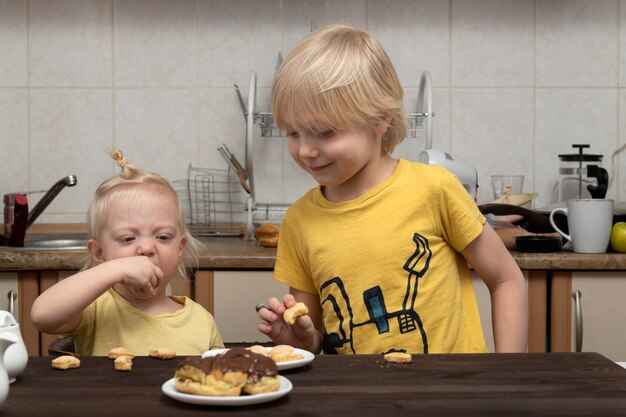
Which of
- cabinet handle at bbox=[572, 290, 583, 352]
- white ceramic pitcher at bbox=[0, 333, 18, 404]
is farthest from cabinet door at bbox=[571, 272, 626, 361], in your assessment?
white ceramic pitcher at bbox=[0, 333, 18, 404]

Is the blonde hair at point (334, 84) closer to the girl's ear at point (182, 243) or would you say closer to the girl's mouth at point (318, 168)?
the girl's mouth at point (318, 168)

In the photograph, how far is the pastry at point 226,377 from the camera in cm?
83

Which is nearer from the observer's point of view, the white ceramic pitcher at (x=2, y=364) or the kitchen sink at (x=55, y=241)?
the white ceramic pitcher at (x=2, y=364)

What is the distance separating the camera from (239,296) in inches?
82.3

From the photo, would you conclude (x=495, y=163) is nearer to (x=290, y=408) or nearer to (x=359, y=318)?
(x=359, y=318)

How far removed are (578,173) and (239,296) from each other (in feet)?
3.77

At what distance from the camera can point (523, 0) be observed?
8.79 feet

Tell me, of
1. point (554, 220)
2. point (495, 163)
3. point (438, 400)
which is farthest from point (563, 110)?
point (438, 400)

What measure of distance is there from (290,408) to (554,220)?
1568 millimetres

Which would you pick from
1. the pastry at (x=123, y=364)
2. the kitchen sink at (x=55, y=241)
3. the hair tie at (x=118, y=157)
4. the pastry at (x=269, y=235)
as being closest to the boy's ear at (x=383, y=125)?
the hair tie at (x=118, y=157)

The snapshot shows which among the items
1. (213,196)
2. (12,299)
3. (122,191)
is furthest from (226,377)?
(213,196)

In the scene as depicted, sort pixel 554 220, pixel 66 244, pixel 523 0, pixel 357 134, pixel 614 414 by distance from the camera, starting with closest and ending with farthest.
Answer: pixel 614 414 → pixel 357 134 → pixel 554 220 → pixel 66 244 → pixel 523 0

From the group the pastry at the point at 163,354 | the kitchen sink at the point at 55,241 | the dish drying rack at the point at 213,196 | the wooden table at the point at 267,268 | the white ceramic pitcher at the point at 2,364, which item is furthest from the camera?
the dish drying rack at the point at 213,196

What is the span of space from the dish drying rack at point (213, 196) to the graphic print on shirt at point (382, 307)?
52.5 inches
